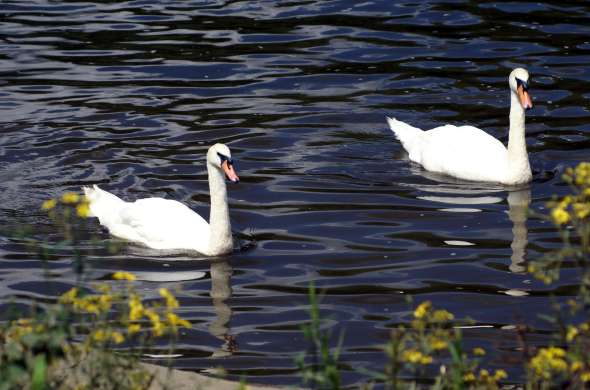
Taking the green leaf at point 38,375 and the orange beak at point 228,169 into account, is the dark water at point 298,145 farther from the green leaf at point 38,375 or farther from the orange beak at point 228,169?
the green leaf at point 38,375

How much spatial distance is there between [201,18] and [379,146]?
19.4 ft

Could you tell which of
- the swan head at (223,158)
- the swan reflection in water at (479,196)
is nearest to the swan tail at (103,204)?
the swan head at (223,158)

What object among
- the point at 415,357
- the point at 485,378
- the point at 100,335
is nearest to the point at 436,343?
the point at 415,357

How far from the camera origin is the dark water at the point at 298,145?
389 inches

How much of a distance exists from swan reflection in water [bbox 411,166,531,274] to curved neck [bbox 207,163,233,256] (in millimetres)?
1829

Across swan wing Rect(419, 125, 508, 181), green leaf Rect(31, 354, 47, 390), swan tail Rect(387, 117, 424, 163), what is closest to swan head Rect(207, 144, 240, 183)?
swan wing Rect(419, 125, 508, 181)

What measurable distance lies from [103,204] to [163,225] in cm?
90

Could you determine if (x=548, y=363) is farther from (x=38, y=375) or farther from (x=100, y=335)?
(x=38, y=375)

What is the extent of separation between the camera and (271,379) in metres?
8.40

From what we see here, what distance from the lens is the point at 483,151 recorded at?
1338 centimetres

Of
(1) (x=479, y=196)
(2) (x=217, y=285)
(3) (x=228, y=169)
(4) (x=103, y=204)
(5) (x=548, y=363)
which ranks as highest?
(1) (x=479, y=196)

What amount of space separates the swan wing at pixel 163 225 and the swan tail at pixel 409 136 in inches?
125

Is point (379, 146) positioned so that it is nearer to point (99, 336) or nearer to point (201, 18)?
point (201, 18)

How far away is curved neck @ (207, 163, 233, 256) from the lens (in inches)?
437
